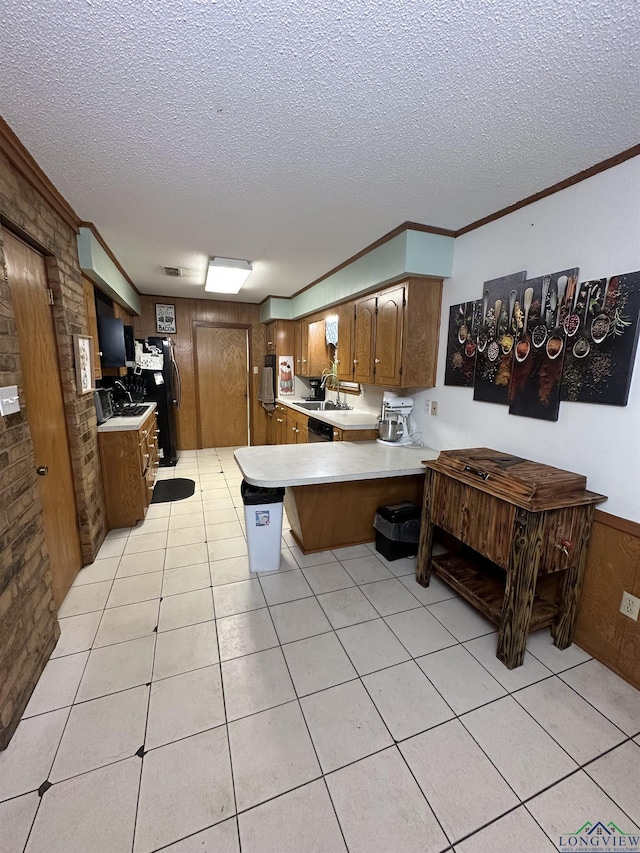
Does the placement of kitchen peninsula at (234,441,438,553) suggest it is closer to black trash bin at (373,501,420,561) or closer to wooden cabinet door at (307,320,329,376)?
black trash bin at (373,501,420,561)

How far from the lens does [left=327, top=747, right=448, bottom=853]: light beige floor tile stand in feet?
3.67

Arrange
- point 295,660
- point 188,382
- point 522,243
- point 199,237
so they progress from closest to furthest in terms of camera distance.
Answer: point 295,660 < point 522,243 < point 199,237 < point 188,382

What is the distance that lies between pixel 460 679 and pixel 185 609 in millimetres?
1567

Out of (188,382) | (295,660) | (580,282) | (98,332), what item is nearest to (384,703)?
(295,660)

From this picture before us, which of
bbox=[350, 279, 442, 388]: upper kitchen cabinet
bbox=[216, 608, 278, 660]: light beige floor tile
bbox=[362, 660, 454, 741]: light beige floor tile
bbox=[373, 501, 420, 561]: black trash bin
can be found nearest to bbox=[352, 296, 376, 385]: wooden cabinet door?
bbox=[350, 279, 442, 388]: upper kitchen cabinet

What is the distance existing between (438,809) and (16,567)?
1876mm

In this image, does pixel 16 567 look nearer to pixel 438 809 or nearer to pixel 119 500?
pixel 119 500

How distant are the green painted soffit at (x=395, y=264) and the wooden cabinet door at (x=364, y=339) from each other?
Answer: 0.49 ft

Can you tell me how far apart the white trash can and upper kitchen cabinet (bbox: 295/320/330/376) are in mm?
2449

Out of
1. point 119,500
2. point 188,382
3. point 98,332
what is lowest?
point 119,500

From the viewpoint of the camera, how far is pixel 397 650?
6.10 ft

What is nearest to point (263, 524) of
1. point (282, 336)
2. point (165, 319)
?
point (282, 336)

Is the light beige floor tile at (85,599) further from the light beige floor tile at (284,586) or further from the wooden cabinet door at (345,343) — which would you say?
the wooden cabinet door at (345,343)

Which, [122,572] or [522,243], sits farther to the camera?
[122,572]
